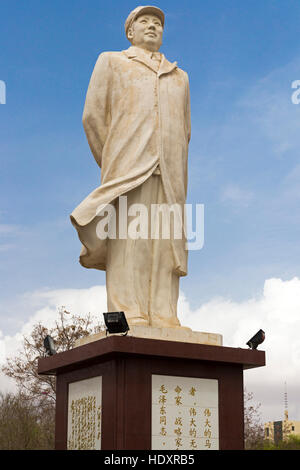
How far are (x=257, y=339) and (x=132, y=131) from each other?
211 cm

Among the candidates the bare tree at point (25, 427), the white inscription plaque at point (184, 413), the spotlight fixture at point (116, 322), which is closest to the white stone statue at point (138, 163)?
the spotlight fixture at point (116, 322)

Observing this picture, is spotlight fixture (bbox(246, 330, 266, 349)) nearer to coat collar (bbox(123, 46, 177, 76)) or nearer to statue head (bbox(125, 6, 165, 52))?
coat collar (bbox(123, 46, 177, 76))

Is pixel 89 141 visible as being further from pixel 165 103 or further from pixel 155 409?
pixel 155 409

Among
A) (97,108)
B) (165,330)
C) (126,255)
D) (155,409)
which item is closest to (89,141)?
(97,108)

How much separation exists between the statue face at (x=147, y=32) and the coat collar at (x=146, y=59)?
0.09 metres

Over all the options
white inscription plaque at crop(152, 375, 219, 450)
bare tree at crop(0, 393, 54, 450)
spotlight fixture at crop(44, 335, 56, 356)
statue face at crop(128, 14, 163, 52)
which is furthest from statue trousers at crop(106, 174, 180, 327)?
bare tree at crop(0, 393, 54, 450)

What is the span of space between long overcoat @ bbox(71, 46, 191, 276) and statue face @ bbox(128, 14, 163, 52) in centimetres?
12

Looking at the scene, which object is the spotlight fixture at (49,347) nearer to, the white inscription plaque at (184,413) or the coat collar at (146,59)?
the white inscription plaque at (184,413)

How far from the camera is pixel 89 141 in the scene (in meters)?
6.31

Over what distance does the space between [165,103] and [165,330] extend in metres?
2.07

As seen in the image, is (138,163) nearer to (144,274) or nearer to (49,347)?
(144,274)

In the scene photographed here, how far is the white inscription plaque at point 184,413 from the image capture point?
17.1 ft

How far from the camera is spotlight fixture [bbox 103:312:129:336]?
201 inches

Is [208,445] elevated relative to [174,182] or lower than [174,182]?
lower
